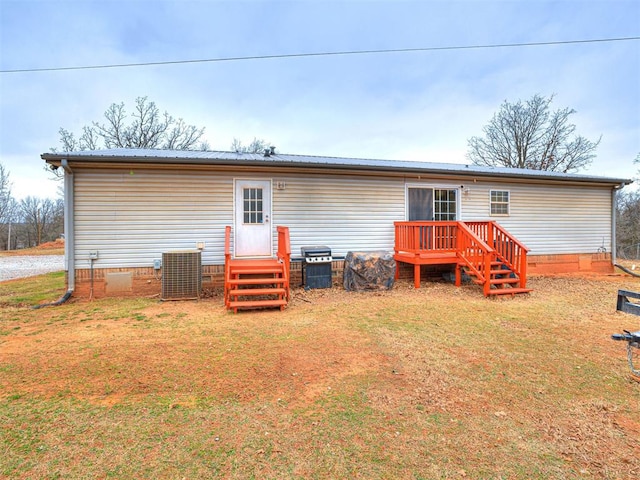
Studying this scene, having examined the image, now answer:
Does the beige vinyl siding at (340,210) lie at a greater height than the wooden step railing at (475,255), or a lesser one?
greater

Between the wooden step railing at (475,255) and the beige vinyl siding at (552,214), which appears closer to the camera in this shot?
the wooden step railing at (475,255)

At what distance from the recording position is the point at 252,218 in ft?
25.1

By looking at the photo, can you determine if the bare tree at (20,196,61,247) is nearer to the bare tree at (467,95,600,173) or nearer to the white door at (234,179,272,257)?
the white door at (234,179,272,257)

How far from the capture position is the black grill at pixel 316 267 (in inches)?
285

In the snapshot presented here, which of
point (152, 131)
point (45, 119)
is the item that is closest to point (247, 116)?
point (152, 131)

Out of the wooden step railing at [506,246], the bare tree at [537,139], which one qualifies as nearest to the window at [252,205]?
the wooden step railing at [506,246]

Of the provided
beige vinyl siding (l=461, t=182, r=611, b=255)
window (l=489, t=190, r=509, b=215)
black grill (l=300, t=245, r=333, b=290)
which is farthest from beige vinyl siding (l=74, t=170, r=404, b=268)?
window (l=489, t=190, r=509, b=215)

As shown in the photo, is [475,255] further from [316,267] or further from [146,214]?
[146,214]

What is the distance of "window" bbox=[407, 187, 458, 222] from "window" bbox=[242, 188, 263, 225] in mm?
4110

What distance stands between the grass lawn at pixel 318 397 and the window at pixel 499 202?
15.8 ft

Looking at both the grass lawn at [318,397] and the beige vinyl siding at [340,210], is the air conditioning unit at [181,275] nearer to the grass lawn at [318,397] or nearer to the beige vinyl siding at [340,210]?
the grass lawn at [318,397]

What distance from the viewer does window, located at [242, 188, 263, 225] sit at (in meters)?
7.60

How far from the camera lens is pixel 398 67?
1369 centimetres

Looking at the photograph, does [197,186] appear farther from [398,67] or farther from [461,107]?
[461,107]
